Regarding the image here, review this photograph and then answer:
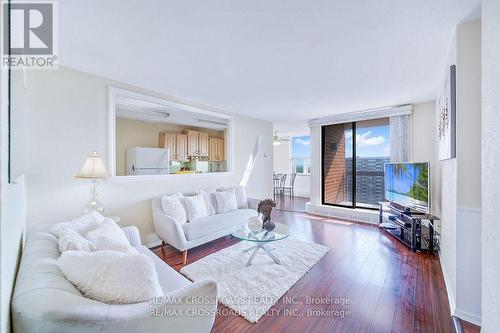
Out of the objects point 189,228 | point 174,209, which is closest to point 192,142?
point 174,209

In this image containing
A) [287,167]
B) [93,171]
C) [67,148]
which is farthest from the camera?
[287,167]

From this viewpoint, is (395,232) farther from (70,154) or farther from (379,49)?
(70,154)

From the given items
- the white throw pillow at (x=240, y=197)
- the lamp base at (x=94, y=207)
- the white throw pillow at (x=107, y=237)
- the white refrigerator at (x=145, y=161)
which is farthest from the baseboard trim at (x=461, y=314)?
the white refrigerator at (x=145, y=161)

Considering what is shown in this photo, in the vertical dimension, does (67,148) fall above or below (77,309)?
above

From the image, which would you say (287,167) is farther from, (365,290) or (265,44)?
(265,44)

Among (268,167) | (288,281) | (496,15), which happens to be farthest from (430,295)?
(268,167)

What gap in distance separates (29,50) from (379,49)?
3.22 m

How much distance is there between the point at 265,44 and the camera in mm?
1957

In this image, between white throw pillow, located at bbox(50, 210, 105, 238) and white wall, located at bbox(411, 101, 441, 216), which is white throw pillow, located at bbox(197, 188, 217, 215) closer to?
white throw pillow, located at bbox(50, 210, 105, 238)

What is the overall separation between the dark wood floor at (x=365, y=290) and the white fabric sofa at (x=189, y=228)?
21 cm

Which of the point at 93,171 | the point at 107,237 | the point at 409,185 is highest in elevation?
the point at 93,171

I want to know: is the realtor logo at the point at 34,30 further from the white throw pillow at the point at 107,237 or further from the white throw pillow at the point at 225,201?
the white throw pillow at the point at 225,201

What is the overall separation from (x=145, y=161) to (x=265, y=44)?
285 cm

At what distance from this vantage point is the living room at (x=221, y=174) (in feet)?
3.39
